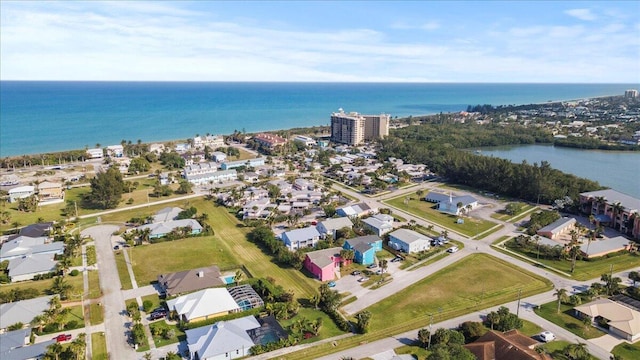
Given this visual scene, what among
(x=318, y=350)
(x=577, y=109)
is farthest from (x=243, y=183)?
(x=577, y=109)

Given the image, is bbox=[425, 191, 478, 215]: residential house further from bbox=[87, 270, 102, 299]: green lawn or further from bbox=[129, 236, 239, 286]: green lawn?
bbox=[87, 270, 102, 299]: green lawn

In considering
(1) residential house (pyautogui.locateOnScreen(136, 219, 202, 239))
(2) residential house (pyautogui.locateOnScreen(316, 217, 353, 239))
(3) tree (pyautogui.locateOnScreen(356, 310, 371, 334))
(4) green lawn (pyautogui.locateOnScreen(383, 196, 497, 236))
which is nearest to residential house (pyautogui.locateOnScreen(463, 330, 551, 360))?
(3) tree (pyautogui.locateOnScreen(356, 310, 371, 334))

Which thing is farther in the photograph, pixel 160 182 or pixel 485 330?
pixel 160 182

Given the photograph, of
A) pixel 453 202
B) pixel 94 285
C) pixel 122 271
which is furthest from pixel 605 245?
pixel 94 285

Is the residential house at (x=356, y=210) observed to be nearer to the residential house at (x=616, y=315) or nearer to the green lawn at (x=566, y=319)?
the green lawn at (x=566, y=319)

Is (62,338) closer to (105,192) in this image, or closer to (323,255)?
(323,255)

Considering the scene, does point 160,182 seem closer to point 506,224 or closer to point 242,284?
A: point 242,284

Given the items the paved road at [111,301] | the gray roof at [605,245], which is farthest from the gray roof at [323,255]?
the gray roof at [605,245]
